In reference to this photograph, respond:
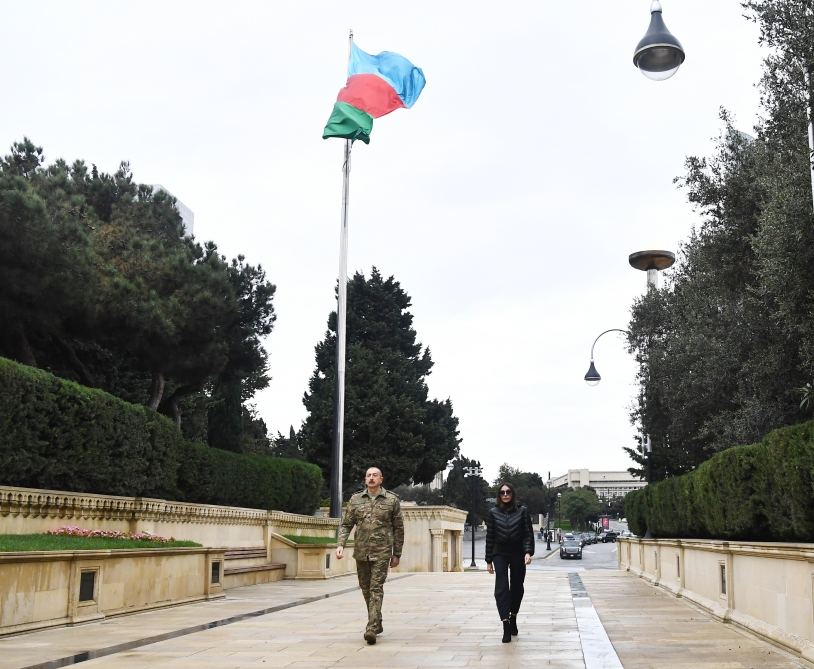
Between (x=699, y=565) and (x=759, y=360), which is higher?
(x=759, y=360)

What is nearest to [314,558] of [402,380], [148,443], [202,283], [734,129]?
[148,443]

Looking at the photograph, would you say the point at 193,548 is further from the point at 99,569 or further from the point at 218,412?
the point at 218,412

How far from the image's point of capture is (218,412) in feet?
111

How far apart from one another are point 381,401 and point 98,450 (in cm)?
3049

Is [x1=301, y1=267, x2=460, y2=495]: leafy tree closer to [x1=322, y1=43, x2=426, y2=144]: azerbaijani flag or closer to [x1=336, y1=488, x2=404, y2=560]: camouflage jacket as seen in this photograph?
[x1=322, y1=43, x2=426, y2=144]: azerbaijani flag

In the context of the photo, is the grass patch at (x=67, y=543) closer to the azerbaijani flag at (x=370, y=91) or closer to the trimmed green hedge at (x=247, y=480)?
the trimmed green hedge at (x=247, y=480)

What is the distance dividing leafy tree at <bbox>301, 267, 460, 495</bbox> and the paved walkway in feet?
102

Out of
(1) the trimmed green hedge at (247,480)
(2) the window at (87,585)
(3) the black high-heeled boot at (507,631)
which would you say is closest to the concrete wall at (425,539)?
(1) the trimmed green hedge at (247,480)

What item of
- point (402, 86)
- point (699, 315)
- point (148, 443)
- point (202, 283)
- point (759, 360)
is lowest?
point (148, 443)

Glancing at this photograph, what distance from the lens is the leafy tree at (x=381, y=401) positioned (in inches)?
1940

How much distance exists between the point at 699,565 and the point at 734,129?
33.5ft

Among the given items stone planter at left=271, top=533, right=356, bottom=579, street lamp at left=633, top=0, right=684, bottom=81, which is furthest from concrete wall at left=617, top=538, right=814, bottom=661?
stone planter at left=271, top=533, right=356, bottom=579

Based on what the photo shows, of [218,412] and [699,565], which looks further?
[218,412]

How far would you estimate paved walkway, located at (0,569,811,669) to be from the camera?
8734 millimetres
